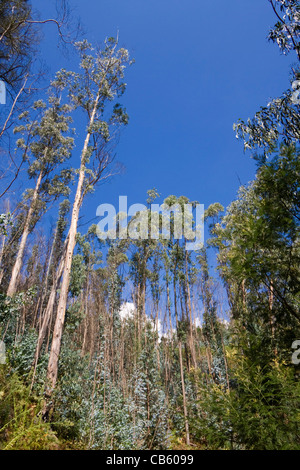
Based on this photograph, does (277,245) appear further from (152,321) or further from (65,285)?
(152,321)

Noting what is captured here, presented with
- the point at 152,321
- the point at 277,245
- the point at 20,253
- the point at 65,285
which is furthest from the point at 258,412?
the point at 20,253

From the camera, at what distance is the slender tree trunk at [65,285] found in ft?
19.2

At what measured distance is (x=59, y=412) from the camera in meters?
5.94

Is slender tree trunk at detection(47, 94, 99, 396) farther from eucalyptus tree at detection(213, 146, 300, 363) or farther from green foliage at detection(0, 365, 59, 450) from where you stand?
eucalyptus tree at detection(213, 146, 300, 363)

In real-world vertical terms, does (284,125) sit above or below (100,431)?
above

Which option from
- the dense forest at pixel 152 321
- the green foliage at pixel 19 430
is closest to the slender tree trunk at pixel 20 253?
the dense forest at pixel 152 321

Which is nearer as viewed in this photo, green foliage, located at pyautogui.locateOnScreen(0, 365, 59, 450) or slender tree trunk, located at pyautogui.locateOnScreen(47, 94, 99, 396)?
green foliage, located at pyautogui.locateOnScreen(0, 365, 59, 450)

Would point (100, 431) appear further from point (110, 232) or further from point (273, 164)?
point (110, 232)

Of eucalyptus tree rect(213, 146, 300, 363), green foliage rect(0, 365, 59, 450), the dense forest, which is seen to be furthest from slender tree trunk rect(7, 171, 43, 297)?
eucalyptus tree rect(213, 146, 300, 363)

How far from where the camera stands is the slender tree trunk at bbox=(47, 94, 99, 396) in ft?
19.2

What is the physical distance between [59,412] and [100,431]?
1286mm

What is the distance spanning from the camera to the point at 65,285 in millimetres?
6859

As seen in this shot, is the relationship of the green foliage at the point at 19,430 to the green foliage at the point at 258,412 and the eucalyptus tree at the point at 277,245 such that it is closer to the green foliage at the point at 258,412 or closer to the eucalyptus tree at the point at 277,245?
the green foliage at the point at 258,412
